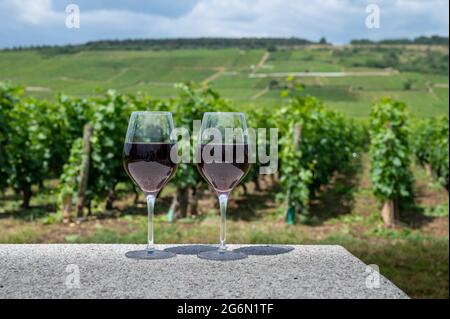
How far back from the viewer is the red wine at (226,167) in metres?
1.82

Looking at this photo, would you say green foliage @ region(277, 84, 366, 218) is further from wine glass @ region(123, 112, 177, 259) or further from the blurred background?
wine glass @ region(123, 112, 177, 259)

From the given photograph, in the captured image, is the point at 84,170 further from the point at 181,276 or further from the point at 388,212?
the point at 181,276

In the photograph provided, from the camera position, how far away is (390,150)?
11781mm

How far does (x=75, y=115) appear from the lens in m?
12.2

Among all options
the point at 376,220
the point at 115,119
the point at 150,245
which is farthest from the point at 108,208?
the point at 150,245

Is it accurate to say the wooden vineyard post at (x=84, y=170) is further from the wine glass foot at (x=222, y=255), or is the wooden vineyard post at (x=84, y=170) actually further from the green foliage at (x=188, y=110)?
the wine glass foot at (x=222, y=255)

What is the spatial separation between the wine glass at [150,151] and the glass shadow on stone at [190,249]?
9.5 inches

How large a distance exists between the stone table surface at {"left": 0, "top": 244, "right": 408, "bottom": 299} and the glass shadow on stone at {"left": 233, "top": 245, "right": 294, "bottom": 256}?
4 centimetres

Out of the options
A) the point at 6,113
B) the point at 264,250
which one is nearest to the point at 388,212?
the point at 6,113

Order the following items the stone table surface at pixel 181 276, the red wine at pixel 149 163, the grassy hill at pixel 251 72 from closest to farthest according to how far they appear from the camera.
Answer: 1. the stone table surface at pixel 181 276
2. the red wine at pixel 149 163
3. the grassy hill at pixel 251 72

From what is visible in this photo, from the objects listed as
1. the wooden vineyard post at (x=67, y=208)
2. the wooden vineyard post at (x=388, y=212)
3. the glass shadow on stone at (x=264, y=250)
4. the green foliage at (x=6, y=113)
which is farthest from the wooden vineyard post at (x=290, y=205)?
the glass shadow on stone at (x=264, y=250)

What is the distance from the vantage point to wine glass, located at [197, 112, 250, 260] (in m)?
1.82

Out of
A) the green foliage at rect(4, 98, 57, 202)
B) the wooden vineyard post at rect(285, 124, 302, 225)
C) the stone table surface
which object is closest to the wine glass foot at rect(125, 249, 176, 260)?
the stone table surface

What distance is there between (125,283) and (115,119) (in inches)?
402
